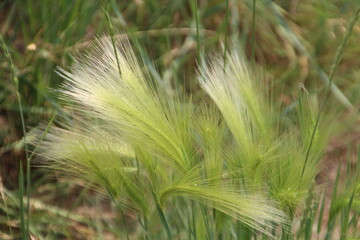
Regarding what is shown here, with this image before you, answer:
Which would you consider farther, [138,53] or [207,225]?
[138,53]

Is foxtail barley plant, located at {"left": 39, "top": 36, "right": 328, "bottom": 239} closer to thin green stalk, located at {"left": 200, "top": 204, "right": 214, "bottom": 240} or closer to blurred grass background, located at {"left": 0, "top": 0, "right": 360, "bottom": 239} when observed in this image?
thin green stalk, located at {"left": 200, "top": 204, "right": 214, "bottom": 240}

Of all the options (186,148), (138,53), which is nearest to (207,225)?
(186,148)

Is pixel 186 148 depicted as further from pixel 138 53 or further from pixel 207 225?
pixel 138 53

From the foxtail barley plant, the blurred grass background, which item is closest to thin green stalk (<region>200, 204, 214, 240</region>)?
the foxtail barley plant

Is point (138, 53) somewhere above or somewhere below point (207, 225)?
above

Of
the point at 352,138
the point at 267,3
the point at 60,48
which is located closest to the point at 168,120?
the point at 60,48

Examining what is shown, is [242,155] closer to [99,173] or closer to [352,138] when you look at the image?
[99,173]

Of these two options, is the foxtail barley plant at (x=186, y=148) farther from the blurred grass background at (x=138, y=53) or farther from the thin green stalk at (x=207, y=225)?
the blurred grass background at (x=138, y=53)
